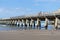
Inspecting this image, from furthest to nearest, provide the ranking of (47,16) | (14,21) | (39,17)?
(14,21) < (39,17) < (47,16)

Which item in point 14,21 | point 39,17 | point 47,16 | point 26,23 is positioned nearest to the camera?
point 47,16

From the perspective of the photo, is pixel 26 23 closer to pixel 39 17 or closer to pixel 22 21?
pixel 22 21

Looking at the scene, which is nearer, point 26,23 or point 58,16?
point 58,16

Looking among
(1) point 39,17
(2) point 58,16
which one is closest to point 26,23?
(1) point 39,17

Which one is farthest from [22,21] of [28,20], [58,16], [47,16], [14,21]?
[58,16]

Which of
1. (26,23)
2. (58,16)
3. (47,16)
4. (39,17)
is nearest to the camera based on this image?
(58,16)

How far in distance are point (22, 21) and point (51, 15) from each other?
1580 inches

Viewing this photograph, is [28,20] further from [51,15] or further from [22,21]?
[51,15]

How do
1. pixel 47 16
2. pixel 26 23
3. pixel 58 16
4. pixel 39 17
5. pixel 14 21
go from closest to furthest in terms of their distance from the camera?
pixel 58 16, pixel 47 16, pixel 39 17, pixel 26 23, pixel 14 21

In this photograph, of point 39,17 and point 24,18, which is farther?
point 24,18

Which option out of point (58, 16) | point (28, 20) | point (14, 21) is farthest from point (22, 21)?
Result: point (58, 16)

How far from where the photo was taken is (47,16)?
86.3 m

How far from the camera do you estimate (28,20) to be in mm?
118438

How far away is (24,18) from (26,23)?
3.36m
